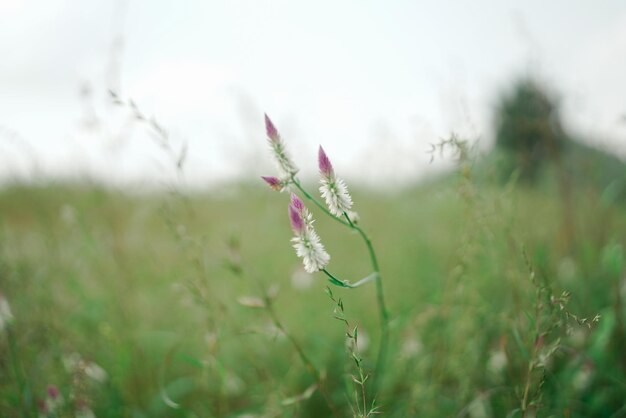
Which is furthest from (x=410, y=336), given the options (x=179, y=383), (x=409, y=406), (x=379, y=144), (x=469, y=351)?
(x=379, y=144)

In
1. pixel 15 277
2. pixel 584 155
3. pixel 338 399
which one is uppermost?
pixel 584 155

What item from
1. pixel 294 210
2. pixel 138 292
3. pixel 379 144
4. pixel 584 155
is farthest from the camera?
pixel 379 144

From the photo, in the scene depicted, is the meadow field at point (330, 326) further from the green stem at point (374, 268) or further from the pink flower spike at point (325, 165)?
the pink flower spike at point (325, 165)

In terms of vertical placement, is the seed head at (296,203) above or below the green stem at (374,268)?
above

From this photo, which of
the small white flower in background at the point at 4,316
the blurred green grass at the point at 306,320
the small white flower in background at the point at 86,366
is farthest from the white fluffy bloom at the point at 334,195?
the small white flower in background at the point at 4,316

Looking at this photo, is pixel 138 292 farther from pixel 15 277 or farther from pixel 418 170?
pixel 418 170

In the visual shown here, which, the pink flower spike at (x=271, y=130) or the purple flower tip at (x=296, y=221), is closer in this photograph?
the purple flower tip at (x=296, y=221)
